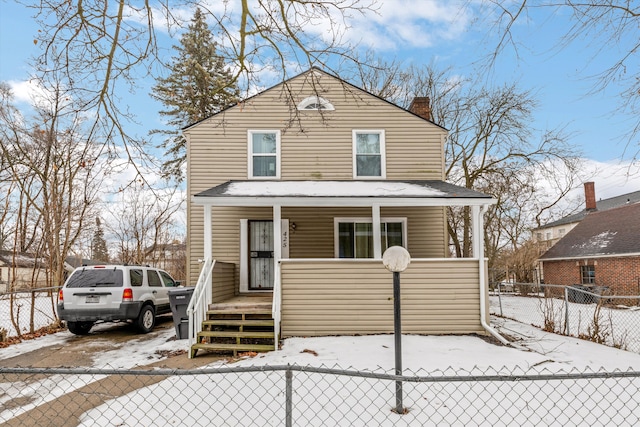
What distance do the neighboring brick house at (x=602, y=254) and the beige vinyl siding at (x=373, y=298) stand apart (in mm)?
15125

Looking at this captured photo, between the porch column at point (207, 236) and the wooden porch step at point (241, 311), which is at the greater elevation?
the porch column at point (207, 236)

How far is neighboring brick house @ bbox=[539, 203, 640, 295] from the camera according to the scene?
62.2 ft

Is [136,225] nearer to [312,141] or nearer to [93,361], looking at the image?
[312,141]

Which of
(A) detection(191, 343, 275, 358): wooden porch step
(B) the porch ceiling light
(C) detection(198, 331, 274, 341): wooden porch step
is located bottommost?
(A) detection(191, 343, 275, 358): wooden porch step

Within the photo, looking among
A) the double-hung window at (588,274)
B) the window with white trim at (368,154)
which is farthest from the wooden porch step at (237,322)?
the double-hung window at (588,274)

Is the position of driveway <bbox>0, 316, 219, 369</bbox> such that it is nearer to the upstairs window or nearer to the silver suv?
the silver suv

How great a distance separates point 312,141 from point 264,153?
1.31 meters

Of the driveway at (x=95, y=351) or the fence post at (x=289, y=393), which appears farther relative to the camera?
the driveway at (x=95, y=351)

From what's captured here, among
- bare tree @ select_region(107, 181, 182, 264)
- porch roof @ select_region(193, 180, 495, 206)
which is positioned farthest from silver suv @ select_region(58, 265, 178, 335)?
bare tree @ select_region(107, 181, 182, 264)

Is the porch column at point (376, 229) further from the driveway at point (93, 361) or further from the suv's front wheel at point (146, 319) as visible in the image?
the suv's front wheel at point (146, 319)

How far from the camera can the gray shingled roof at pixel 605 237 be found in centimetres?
1969

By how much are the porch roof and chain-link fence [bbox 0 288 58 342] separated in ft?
15.3

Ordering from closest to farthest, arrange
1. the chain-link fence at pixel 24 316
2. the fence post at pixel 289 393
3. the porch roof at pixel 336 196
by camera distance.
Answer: the fence post at pixel 289 393
the porch roof at pixel 336 196
the chain-link fence at pixel 24 316

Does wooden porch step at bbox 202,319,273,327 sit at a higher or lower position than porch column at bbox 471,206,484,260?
lower
